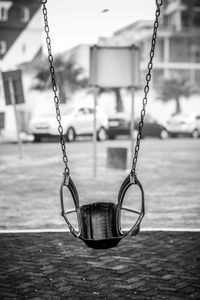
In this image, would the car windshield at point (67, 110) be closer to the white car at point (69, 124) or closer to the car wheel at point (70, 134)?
the white car at point (69, 124)

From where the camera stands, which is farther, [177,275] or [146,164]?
[146,164]

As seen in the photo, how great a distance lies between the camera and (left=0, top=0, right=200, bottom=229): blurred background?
368 inches

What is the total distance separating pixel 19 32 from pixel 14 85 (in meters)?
32.1

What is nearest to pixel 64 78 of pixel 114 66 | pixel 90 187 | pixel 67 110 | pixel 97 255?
pixel 67 110

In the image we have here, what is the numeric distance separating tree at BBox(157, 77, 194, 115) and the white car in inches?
753

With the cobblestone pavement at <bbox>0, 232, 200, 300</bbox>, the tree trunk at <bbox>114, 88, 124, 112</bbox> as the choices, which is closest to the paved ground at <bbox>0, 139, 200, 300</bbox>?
the cobblestone pavement at <bbox>0, 232, 200, 300</bbox>

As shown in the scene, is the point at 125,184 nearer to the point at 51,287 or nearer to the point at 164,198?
the point at 51,287

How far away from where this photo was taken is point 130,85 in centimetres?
1283

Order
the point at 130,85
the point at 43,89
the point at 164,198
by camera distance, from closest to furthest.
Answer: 1. the point at 164,198
2. the point at 130,85
3. the point at 43,89

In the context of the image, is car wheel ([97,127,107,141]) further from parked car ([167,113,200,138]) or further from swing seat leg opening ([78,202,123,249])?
swing seat leg opening ([78,202,123,249])

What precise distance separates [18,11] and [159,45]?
16.5 metres

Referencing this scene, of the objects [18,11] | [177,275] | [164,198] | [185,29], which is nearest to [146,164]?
[164,198]

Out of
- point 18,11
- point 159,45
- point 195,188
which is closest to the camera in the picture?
point 195,188

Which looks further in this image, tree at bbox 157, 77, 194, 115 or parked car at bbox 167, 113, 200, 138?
tree at bbox 157, 77, 194, 115
